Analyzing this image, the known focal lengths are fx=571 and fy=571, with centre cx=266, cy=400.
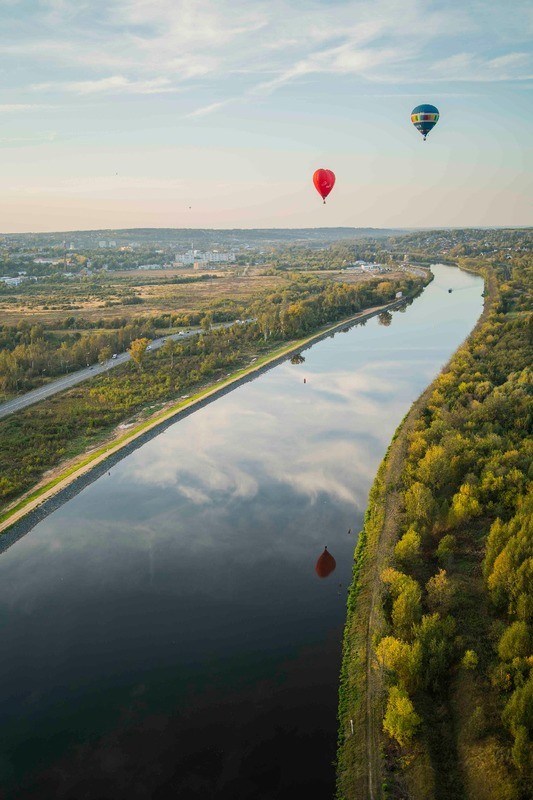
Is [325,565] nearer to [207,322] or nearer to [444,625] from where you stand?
[444,625]

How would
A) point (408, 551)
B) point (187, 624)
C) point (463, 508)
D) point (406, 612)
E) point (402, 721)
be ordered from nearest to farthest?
point (402, 721), point (406, 612), point (187, 624), point (408, 551), point (463, 508)

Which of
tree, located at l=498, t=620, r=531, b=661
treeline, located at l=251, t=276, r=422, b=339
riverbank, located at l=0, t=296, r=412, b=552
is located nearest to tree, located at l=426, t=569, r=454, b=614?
tree, located at l=498, t=620, r=531, b=661

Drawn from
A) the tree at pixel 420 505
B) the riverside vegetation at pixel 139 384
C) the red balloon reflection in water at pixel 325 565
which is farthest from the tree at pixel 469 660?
the riverside vegetation at pixel 139 384

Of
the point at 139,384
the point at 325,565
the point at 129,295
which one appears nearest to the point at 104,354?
the point at 139,384

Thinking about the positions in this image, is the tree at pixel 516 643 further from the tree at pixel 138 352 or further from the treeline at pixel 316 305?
the treeline at pixel 316 305

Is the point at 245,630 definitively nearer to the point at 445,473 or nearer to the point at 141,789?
the point at 141,789

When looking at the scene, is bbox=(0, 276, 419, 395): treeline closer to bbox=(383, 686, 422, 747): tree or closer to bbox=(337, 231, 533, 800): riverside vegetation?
bbox=(337, 231, 533, 800): riverside vegetation
